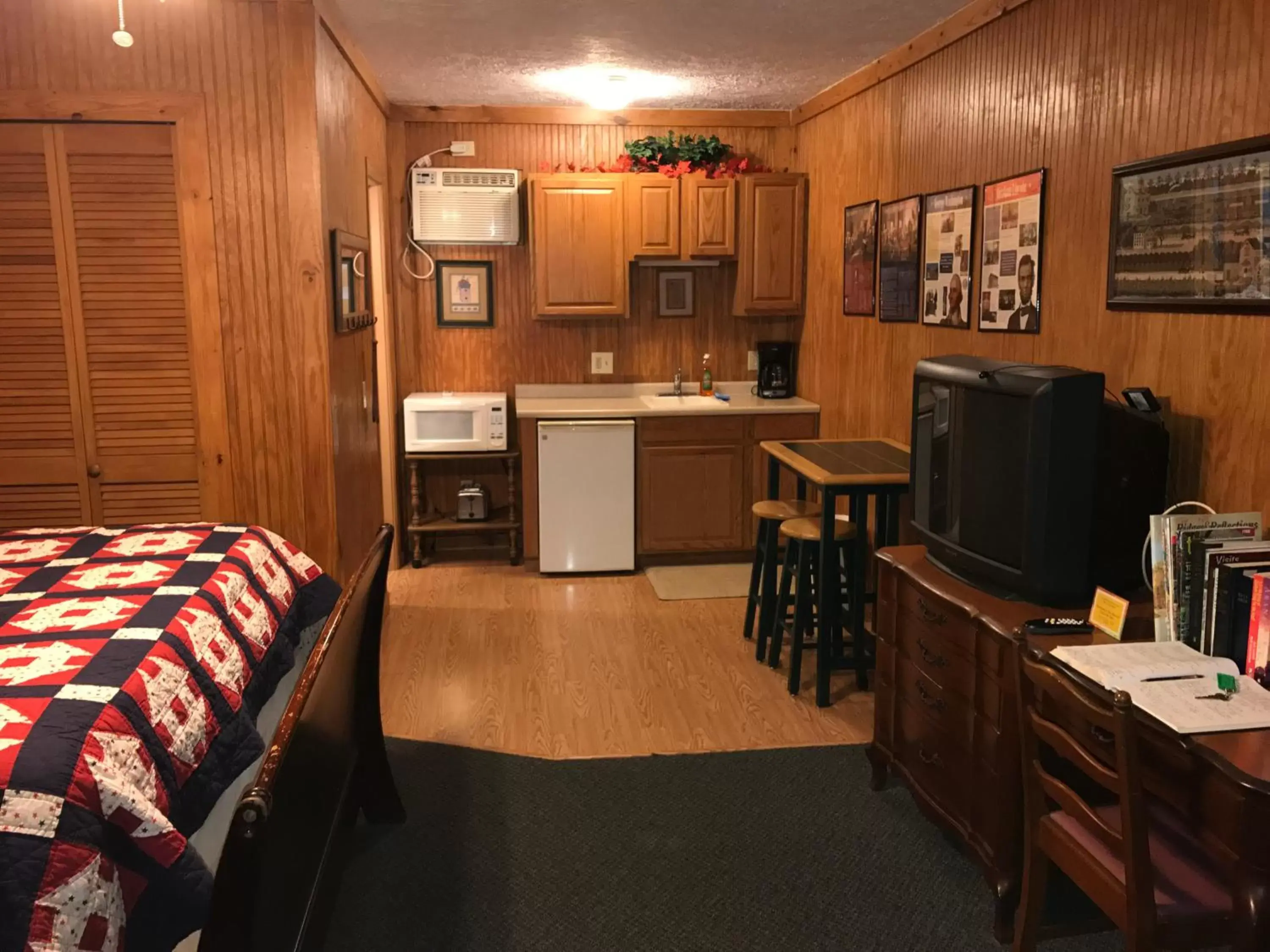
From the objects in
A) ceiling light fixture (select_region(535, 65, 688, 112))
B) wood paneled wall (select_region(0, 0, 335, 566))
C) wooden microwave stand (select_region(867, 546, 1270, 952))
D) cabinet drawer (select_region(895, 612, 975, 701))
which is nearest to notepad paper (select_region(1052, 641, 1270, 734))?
wooden microwave stand (select_region(867, 546, 1270, 952))

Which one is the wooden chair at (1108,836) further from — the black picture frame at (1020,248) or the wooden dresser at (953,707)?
the black picture frame at (1020,248)

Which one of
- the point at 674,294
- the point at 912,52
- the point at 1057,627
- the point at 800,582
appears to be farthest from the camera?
the point at 674,294

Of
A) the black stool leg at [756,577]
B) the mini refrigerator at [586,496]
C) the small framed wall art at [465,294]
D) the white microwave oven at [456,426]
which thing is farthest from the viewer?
the small framed wall art at [465,294]

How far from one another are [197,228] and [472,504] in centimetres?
240

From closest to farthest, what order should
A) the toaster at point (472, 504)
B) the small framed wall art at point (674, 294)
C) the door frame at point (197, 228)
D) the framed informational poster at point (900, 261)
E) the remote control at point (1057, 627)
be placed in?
the remote control at point (1057, 627)
the door frame at point (197, 228)
the framed informational poster at point (900, 261)
the toaster at point (472, 504)
the small framed wall art at point (674, 294)

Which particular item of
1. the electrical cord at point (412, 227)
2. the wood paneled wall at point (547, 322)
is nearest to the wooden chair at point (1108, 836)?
the wood paneled wall at point (547, 322)

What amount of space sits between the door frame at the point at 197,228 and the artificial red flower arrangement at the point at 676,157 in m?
2.50

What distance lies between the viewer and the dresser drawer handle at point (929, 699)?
2.60 m

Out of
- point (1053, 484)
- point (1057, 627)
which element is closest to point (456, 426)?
point (1053, 484)

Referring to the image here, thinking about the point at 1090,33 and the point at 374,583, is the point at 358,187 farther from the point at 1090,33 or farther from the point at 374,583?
the point at 1090,33

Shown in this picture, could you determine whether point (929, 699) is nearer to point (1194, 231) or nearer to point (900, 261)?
point (1194, 231)

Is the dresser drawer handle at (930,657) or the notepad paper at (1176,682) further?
the dresser drawer handle at (930,657)

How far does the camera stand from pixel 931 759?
105 inches

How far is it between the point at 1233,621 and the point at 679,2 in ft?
9.04
